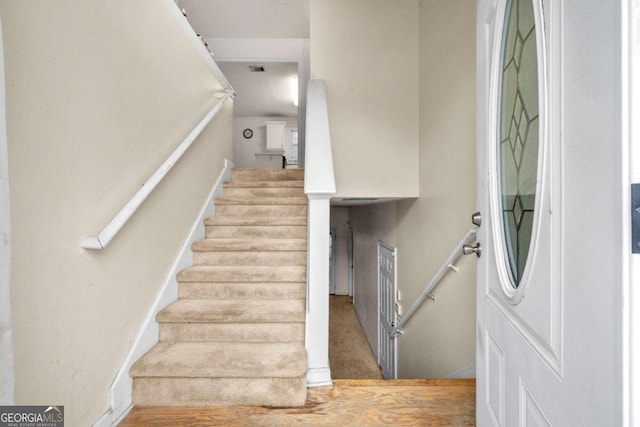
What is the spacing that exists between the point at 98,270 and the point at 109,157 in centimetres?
52

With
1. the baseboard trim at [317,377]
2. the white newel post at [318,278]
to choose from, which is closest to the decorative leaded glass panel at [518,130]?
the white newel post at [318,278]

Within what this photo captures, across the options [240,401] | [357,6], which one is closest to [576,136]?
[240,401]

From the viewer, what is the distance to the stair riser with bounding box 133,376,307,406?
1442 millimetres

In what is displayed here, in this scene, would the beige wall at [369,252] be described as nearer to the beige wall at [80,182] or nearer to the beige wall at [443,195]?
the beige wall at [443,195]

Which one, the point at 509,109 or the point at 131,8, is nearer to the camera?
the point at 509,109

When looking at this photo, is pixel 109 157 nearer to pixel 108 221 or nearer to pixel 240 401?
pixel 108 221

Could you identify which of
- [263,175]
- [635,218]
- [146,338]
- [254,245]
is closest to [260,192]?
[263,175]

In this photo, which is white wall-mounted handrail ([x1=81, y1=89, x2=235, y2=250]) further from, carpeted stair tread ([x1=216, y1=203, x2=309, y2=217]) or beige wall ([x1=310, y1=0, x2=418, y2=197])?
beige wall ([x1=310, y1=0, x2=418, y2=197])

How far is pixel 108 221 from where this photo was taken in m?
1.35

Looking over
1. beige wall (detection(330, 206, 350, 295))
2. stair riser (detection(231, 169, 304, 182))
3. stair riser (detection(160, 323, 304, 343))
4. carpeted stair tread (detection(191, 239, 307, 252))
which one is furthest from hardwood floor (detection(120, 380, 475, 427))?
beige wall (detection(330, 206, 350, 295))

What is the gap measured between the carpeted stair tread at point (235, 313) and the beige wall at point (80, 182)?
17cm

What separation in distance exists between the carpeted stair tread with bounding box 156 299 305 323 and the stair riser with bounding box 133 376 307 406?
1.19 feet

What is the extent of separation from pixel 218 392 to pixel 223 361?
0.14m

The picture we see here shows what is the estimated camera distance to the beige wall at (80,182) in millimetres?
961
